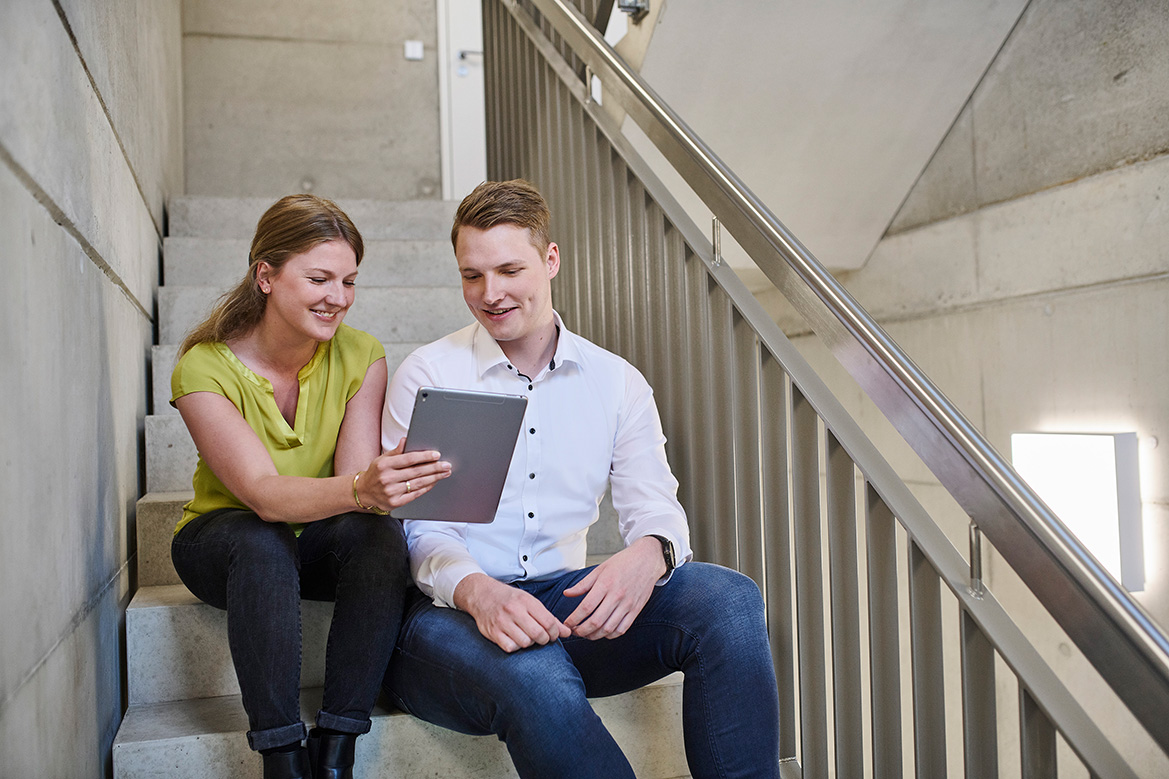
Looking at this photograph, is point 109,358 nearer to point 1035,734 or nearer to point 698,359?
point 698,359

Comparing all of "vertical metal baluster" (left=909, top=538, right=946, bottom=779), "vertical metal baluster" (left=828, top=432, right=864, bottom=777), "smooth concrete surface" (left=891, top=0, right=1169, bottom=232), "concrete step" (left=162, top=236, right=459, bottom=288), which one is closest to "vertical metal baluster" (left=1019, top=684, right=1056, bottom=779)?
"vertical metal baluster" (left=909, top=538, right=946, bottom=779)

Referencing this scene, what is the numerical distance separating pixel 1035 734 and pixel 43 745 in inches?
43.8

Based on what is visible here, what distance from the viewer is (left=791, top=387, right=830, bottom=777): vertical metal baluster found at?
1.34m

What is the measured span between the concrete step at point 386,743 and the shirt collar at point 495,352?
0.58 metres

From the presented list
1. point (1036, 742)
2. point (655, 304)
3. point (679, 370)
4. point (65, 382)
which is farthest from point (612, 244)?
point (1036, 742)

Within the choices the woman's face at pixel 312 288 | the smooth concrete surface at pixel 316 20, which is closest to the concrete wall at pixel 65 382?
the woman's face at pixel 312 288

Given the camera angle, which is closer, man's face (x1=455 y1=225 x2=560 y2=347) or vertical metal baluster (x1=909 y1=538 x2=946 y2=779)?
vertical metal baluster (x1=909 y1=538 x2=946 y2=779)

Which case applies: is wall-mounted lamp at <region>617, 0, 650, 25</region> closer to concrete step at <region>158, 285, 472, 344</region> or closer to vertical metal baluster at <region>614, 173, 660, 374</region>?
vertical metal baluster at <region>614, 173, 660, 374</region>

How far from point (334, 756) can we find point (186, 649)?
17.6 inches

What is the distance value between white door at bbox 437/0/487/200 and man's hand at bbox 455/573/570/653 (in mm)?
3523

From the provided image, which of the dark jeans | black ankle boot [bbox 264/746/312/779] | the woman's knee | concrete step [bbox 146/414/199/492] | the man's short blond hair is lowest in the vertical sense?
black ankle boot [bbox 264/746/312/779]

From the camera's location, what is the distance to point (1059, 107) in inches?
88.7

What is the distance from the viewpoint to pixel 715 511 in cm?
158

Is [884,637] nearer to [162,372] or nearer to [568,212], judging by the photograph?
[568,212]
